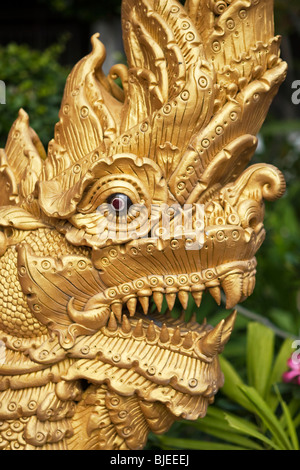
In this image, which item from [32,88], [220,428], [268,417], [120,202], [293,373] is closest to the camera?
[120,202]

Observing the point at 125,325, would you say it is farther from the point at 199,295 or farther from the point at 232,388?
the point at 232,388

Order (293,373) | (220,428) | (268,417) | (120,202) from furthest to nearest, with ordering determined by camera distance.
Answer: (293,373) → (220,428) → (268,417) → (120,202)

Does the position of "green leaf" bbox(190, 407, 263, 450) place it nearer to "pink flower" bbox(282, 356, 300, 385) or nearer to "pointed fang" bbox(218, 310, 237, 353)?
"pink flower" bbox(282, 356, 300, 385)

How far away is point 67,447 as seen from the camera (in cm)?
125

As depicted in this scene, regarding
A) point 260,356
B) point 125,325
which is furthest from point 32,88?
point 125,325

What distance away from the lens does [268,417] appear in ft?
4.83

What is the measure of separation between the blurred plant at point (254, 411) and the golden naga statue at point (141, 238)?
303mm

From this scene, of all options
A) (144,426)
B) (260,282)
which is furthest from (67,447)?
(260,282)

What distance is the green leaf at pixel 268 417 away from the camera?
145 cm

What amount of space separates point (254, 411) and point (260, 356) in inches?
6.4

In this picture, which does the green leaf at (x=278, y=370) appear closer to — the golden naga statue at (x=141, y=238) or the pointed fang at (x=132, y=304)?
the golden naga statue at (x=141, y=238)

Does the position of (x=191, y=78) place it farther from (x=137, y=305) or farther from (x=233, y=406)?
(x=233, y=406)

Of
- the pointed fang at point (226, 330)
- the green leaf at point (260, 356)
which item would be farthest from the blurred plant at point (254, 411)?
the pointed fang at point (226, 330)

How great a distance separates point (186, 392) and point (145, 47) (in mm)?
727
